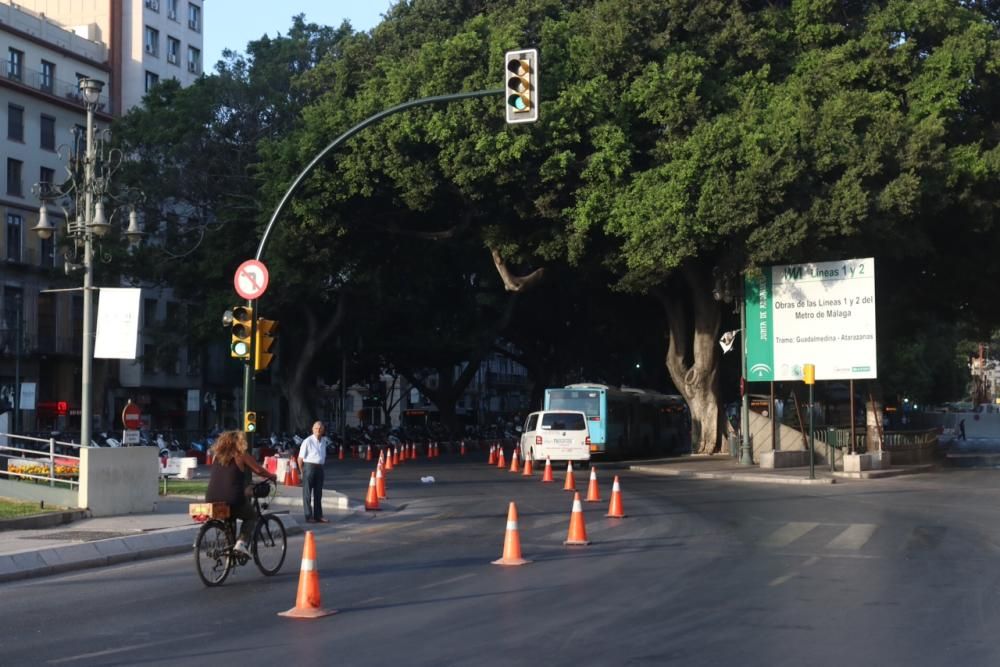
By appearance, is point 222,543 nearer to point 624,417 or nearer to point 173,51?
point 624,417

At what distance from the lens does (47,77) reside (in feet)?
200

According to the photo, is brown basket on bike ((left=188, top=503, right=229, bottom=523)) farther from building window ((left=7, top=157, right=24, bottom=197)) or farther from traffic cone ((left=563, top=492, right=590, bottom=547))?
building window ((left=7, top=157, right=24, bottom=197))

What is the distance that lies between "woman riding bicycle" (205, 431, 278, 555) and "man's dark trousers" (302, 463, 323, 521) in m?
6.96

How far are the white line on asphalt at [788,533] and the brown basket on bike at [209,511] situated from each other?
7.64m

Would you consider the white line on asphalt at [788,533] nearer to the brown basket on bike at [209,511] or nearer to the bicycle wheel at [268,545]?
the bicycle wheel at [268,545]

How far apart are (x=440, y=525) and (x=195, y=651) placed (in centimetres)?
1095

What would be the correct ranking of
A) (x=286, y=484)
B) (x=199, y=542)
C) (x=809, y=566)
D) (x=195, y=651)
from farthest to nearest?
(x=286, y=484), (x=809, y=566), (x=199, y=542), (x=195, y=651)

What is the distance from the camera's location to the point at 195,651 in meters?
9.12

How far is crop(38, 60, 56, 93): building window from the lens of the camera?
60.4 m

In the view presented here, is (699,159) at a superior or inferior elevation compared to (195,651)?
superior

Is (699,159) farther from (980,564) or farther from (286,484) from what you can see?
(980,564)

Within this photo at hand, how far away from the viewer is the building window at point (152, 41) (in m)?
69.1

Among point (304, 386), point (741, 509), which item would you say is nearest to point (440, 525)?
point (741, 509)

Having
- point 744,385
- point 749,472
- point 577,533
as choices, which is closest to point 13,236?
point 744,385
